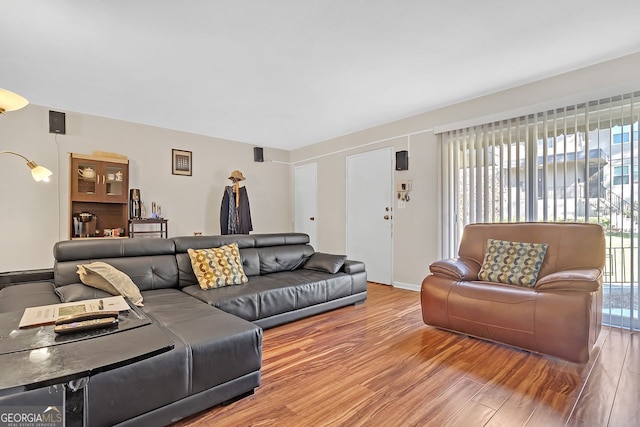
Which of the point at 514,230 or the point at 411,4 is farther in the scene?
the point at 514,230

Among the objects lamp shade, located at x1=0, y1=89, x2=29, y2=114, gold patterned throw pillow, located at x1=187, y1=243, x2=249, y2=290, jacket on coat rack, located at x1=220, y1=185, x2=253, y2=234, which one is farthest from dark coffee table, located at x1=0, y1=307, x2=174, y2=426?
jacket on coat rack, located at x1=220, y1=185, x2=253, y2=234

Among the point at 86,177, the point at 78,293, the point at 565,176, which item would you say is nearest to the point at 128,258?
the point at 78,293

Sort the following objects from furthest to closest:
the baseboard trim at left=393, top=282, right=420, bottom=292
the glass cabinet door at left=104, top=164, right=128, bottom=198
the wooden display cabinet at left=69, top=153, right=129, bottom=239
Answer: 1. the baseboard trim at left=393, top=282, right=420, bottom=292
2. the glass cabinet door at left=104, top=164, right=128, bottom=198
3. the wooden display cabinet at left=69, top=153, right=129, bottom=239

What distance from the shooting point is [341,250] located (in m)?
5.37

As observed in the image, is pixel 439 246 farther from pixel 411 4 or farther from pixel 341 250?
pixel 411 4

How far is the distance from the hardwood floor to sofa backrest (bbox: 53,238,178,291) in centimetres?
109

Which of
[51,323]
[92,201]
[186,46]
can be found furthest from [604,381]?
[92,201]

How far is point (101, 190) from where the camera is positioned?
4035 mm

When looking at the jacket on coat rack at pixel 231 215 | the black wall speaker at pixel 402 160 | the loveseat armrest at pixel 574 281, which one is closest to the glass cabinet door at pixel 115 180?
the jacket on coat rack at pixel 231 215

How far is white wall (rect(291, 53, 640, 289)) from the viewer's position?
2.90 metres

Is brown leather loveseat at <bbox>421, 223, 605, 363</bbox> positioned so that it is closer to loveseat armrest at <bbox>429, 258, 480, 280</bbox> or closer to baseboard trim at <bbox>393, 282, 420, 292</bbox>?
loveseat armrest at <bbox>429, 258, 480, 280</bbox>

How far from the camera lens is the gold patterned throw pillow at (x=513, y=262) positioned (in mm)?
2643

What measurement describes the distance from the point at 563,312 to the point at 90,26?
153 inches

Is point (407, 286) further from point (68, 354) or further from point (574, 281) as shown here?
point (68, 354)
